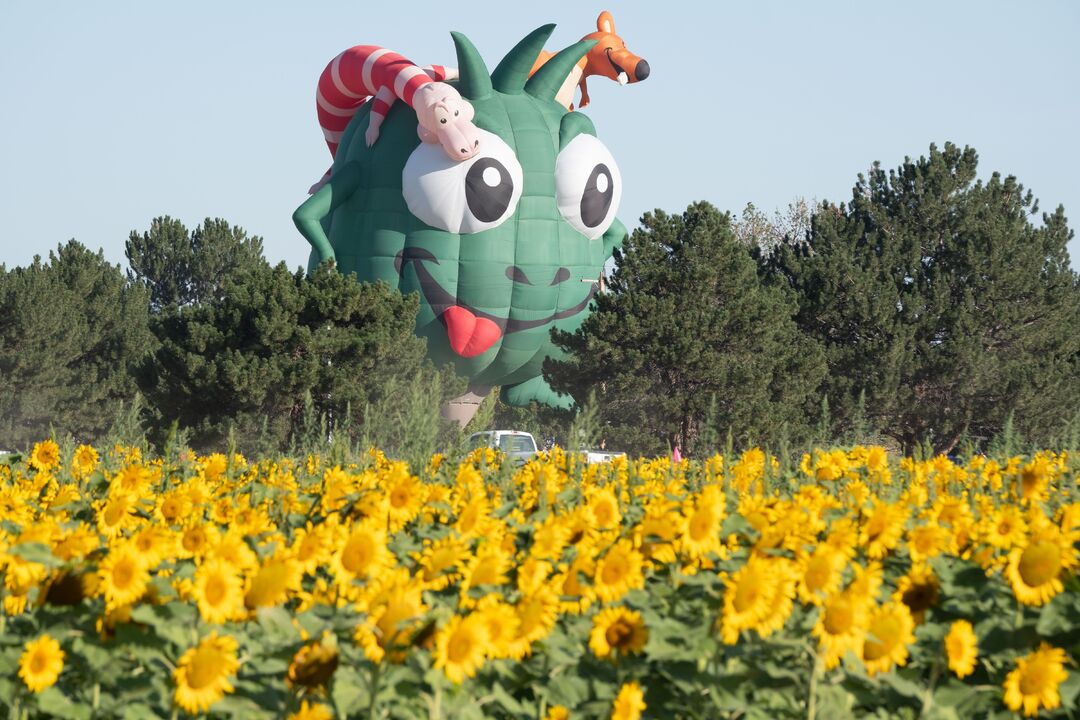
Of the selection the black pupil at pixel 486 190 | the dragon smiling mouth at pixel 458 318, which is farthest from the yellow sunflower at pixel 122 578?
the dragon smiling mouth at pixel 458 318

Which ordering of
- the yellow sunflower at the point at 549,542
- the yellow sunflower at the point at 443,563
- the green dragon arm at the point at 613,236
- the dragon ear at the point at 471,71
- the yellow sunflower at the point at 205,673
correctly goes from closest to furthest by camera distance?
the yellow sunflower at the point at 205,673
the yellow sunflower at the point at 443,563
the yellow sunflower at the point at 549,542
the dragon ear at the point at 471,71
the green dragon arm at the point at 613,236

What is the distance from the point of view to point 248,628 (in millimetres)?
3799

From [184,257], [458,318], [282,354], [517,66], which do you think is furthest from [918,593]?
[184,257]

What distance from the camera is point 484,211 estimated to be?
1205 inches

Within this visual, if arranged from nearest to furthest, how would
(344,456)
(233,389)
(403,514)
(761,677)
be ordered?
(761,677), (403,514), (344,456), (233,389)

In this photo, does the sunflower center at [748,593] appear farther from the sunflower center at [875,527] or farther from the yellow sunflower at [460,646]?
the sunflower center at [875,527]

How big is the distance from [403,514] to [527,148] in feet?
89.2

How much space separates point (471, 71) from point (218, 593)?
94.6 ft

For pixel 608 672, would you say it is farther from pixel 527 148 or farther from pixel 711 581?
pixel 527 148

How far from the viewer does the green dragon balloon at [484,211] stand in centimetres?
3080

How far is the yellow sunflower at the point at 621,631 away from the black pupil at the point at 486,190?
88.3ft

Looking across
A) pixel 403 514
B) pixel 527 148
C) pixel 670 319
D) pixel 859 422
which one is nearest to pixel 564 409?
pixel 670 319

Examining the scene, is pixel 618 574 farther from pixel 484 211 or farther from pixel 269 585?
pixel 484 211

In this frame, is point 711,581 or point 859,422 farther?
point 859,422
